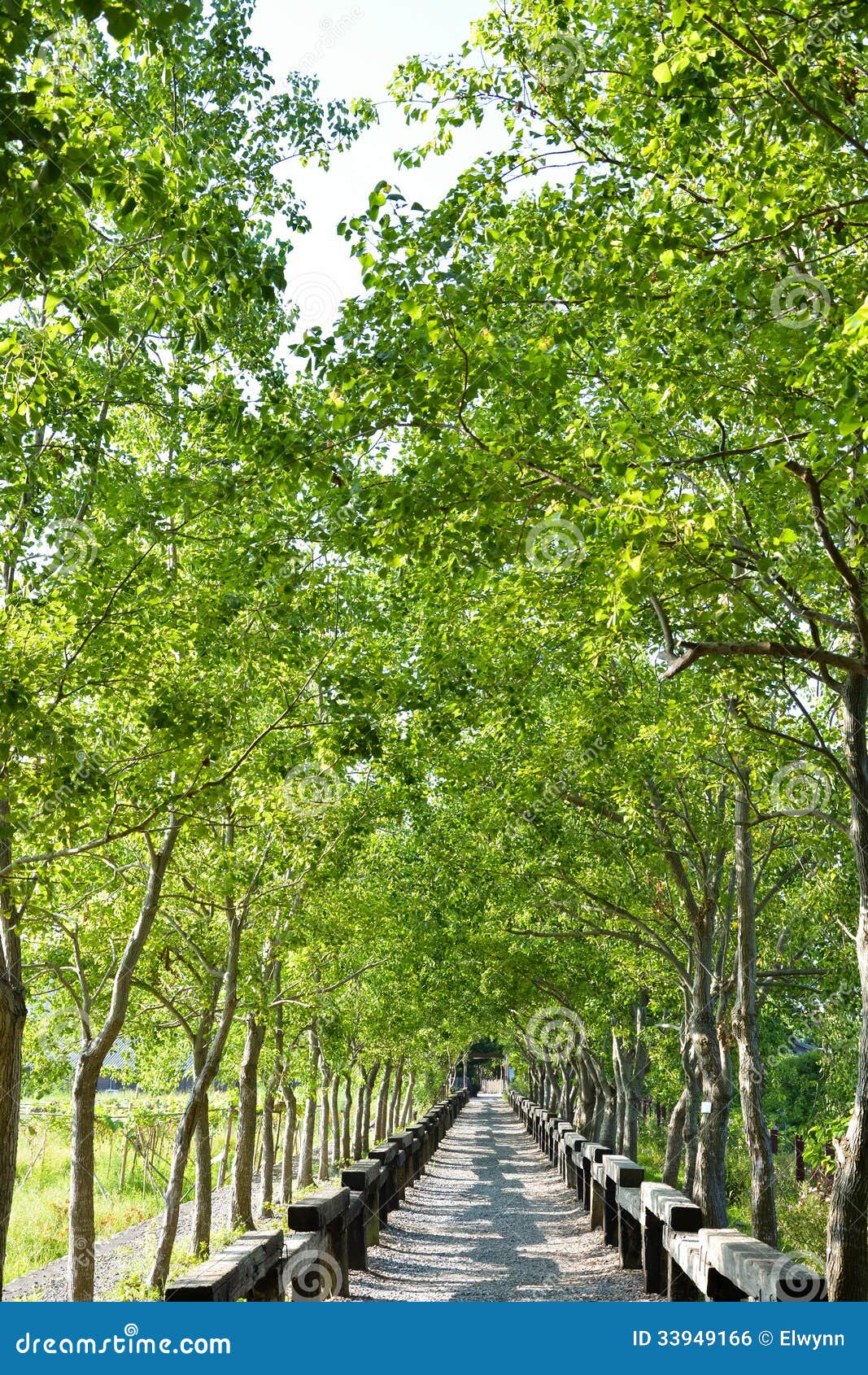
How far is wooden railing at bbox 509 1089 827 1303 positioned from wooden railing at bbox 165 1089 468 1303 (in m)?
2.28

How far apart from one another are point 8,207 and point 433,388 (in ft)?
9.53

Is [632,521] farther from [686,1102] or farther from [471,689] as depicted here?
[686,1102]

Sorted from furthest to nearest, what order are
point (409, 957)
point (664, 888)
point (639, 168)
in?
1. point (409, 957)
2. point (664, 888)
3. point (639, 168)

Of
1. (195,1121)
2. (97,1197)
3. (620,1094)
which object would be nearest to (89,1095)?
(195,1121)

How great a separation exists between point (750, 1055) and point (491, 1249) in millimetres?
3963

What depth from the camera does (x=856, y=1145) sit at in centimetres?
672

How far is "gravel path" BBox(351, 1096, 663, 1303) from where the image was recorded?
10070mm

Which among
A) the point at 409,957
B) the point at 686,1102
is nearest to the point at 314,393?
the point at 686,1102

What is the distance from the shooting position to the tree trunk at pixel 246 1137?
16234 millimetres

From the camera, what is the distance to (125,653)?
8.73 meters

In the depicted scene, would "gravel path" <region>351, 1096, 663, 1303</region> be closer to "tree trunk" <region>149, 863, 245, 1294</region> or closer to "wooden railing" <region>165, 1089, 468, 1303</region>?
"wooden railing" <region>165, 1089, 468, 1303</region>

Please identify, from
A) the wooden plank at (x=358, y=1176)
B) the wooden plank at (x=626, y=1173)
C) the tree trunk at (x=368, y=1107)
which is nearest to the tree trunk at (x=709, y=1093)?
the wooden plank at (x=626, y=1173)

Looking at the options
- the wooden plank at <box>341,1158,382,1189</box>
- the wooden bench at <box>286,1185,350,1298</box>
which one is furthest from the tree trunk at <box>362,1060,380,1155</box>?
the wooden bench at <box>286,1185,350,1298</box>

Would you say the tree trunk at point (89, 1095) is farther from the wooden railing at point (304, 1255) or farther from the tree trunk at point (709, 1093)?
the tree trunk at point (709, 1093)
